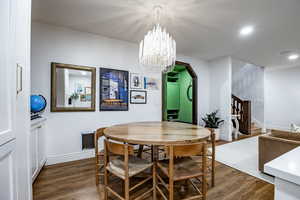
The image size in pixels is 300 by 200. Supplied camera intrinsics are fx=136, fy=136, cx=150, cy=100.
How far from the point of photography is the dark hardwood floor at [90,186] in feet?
5.24

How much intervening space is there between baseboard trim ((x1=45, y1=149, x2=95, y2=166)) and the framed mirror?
32.6 inches

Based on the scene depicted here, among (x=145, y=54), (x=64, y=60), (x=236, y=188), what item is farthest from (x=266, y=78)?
(x=64, y=60)

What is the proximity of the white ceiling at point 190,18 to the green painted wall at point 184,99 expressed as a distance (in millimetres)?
3013

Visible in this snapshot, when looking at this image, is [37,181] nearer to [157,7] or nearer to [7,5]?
[7,5]

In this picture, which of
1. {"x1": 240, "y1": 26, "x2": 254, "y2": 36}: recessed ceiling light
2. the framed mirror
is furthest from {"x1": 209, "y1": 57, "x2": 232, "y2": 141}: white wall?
the framed mirror

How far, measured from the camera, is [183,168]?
1.44m

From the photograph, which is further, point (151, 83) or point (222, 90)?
point (222, 90)

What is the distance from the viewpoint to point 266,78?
19.5 ft

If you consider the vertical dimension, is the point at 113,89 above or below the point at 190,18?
below

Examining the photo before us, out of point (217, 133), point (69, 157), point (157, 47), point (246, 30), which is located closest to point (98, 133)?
point (69, 157)

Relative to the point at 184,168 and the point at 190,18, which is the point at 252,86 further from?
the point at 184,168

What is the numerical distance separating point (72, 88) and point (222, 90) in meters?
4.03

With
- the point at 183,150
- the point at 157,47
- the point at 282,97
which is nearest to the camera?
the point at 183,150

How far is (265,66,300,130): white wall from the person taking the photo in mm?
5207
